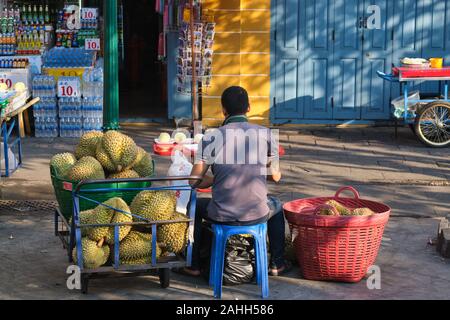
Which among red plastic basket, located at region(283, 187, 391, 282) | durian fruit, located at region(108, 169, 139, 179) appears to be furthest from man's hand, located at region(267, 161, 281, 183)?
durian fruit, located at region(108, 169, 139, 179)

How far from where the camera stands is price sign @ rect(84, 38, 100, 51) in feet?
42.1

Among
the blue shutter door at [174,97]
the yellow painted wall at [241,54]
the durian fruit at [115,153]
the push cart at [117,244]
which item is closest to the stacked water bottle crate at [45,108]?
the blue shutter door at [174,97]

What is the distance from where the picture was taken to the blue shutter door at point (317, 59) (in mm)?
A: 12594

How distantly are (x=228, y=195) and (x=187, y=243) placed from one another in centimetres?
45

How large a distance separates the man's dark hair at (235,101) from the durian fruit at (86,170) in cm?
108

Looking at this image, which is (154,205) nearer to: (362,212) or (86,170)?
(86,170)

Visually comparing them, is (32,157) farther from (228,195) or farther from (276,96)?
(228,195)

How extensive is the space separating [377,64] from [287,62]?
1239mm

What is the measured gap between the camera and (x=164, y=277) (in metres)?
6.70

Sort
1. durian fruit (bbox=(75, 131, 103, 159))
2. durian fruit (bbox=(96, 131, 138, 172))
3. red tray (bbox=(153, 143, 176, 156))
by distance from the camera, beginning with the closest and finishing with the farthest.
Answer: durian fruit (bbox=(96, 131, 138, 172))
durian fruit (bbox=(75, 131, 103, 159))
red tray (bbox=(153, 143, 176, 156))

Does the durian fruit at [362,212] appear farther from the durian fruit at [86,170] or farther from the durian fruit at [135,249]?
the durian fruit at [86,170]

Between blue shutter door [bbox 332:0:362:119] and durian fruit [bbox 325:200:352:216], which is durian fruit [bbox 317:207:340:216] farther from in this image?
blue shutter door [bbox 332:0:362:119]

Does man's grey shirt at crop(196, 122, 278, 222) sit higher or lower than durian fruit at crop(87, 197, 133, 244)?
higher

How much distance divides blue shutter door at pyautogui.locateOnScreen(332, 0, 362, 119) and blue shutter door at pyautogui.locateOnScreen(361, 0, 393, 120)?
0.08 metres
